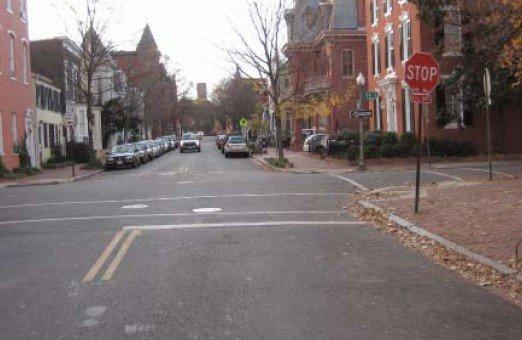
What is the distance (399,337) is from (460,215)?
23.3 ft

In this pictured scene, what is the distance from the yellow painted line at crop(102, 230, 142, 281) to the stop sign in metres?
5.67

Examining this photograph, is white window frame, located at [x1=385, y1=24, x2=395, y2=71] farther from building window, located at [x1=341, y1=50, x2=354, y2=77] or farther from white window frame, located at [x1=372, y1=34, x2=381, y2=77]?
building window, located at [x1=341, y1=50, x2=354, y2=77]

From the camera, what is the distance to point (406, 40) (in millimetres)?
33594

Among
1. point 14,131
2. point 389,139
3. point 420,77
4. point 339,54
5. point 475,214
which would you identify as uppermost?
point 339,54

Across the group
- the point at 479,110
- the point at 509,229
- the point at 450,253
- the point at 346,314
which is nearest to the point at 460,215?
the point at 509,229

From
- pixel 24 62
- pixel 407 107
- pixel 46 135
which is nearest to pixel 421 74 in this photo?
pixel 407 107

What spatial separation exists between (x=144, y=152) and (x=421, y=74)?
3492 centimetres

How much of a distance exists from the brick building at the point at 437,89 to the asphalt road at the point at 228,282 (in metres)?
18.7

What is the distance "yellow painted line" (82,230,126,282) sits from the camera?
8375 millimetres

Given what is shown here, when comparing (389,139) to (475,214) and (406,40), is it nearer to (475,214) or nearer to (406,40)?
(406,40)

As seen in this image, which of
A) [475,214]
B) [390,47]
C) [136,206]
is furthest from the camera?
[390,47]

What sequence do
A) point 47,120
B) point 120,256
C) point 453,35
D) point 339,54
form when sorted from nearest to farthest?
point 120,256 → point 453,35 → point 47,120 → point 339,54

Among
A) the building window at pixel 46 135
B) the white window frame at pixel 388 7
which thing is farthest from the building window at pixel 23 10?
the white window frame at pixel 388 7

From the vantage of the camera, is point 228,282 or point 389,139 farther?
point 389,139
